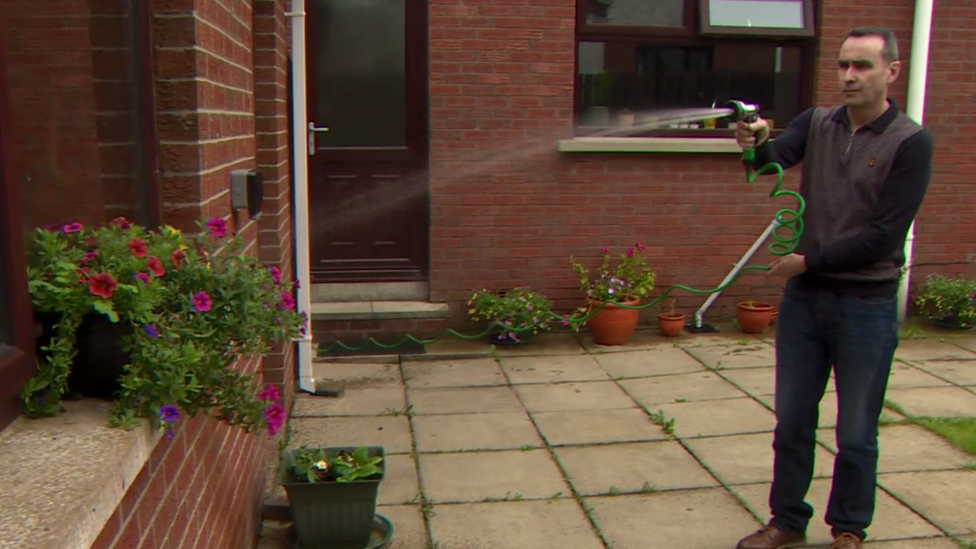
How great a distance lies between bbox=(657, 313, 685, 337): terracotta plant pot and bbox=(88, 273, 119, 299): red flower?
208 inches

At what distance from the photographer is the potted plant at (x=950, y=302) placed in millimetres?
6824

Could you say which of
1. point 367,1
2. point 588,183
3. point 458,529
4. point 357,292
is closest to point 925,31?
point 588,183

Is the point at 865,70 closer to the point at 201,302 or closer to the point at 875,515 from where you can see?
the point at 875,515

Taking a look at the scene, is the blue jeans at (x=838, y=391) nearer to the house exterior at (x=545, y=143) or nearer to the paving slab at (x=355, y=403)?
the paving slab at (x=355, y=403)

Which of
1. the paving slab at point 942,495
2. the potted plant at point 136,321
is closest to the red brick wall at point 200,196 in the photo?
the potted plant at point 136,321

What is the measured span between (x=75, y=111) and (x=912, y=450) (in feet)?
13.4

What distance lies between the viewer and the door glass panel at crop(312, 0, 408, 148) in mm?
6441

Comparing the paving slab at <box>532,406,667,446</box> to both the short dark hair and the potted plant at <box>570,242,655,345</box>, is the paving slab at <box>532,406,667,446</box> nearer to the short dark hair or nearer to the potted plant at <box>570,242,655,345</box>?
the potted plant at <box>570,242,655,345</box>

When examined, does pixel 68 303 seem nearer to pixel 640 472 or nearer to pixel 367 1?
pixel 640 472

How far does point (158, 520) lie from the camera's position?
6.83 ft

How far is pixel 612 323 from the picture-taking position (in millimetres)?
6512

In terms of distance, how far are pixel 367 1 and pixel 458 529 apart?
4126mm

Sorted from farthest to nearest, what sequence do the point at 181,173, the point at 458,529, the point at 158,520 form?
the point at 458,529
the point at 181,173
the point at 158,520

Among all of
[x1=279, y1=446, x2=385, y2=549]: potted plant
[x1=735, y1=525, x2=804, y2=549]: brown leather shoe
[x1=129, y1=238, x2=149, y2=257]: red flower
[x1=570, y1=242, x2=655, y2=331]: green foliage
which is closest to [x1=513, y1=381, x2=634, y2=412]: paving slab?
[x1=570, y1=242, x2=655, y2=331]: green foliage
